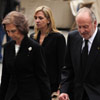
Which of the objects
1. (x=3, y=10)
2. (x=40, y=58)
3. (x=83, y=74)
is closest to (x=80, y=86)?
(x=83, y=74)

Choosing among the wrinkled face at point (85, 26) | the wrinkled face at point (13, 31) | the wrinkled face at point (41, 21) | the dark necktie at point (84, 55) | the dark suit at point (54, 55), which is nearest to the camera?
the wrinkled face at point (85, 26)

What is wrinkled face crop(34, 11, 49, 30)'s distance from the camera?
17.5 feet

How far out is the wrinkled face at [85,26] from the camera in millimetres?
3473

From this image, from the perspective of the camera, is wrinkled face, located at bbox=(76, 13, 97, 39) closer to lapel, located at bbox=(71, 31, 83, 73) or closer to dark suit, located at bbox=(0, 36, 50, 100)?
lapel, located at bbox=(71, 31, 83, 73)

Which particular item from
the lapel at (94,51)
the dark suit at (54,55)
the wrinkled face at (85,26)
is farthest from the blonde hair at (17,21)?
the dark suit at (54,55)

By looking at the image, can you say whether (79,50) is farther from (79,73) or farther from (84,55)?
(79,73)

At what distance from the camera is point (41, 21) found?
17.5ft

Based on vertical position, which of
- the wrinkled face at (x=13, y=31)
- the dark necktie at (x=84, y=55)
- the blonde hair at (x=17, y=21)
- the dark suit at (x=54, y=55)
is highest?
the blonde hair at (x=17, y=21)

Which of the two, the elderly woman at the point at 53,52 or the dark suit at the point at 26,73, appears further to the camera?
the elderly woman at the point at 53,52

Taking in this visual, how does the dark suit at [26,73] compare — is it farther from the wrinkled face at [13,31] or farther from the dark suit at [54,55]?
the dark suit at [54,55]

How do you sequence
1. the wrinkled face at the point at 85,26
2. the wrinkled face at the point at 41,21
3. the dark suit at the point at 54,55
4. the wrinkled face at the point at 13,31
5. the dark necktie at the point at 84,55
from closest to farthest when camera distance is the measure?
the wrinkled face at the point at 85,26 → the dark necktie at the point at 84,55 → the wrinkled face at the point at 13,31 → the dark suit at the point at 54,55 → the wrinkled face at the point at 41,21

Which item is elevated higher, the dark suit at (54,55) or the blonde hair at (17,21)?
the blonde hair at (17,21)

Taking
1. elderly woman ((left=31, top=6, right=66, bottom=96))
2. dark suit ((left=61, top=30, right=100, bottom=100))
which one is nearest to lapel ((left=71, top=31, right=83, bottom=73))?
dark suit ((left=61, top=30, right=100, bottom=100))

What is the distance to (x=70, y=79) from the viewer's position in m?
3.78
